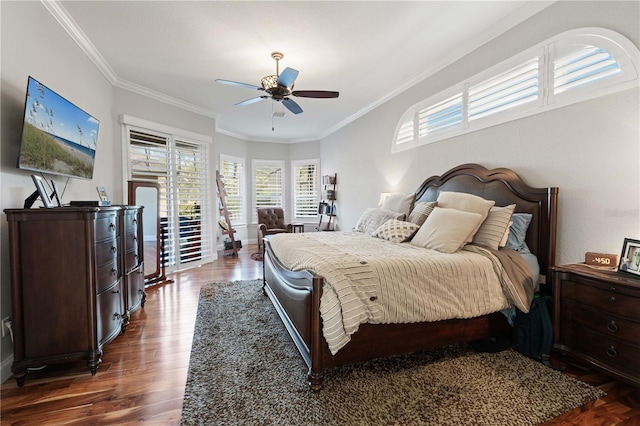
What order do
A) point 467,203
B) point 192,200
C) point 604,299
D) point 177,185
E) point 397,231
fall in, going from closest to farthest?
point 604,299 < point 467,203 < point 397,231 < point 177,185 < point 192,200

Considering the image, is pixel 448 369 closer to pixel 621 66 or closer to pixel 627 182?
pixel 627 182

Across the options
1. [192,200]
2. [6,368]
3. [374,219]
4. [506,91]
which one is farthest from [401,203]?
[6,368]

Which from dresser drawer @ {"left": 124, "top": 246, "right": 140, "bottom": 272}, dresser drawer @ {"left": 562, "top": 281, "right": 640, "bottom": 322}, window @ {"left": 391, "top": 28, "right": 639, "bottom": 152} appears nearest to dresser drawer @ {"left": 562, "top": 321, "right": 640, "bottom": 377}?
dresser drawer @ {"left": 562, "top": 281, "right": 640, "bottom": 322}

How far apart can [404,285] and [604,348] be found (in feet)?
4.12

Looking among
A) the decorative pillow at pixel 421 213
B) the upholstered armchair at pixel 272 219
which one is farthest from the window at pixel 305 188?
the decorative pillow at pixel 421 213

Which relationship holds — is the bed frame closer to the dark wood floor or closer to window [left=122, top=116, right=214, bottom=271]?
the dark wood floor

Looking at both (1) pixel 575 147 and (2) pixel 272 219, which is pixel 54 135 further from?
(2) pixel 272 219

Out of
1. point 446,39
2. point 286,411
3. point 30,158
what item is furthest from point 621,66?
point 30,158

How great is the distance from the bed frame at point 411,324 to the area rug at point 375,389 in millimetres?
145

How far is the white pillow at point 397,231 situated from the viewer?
9.32 ft

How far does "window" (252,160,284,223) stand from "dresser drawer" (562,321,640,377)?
6511mm

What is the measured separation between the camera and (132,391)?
A: 5.79 ft

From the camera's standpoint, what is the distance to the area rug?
1.52 m

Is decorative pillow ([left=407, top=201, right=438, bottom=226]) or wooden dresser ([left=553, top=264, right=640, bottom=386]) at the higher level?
decorative pillow ([left=407, top=201, right=438, bottom=226])
